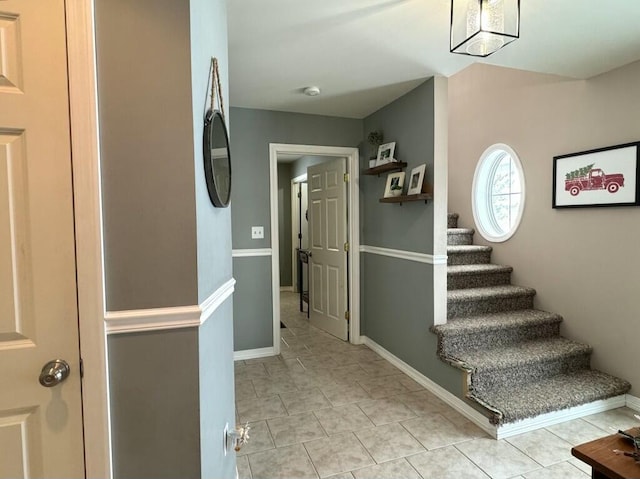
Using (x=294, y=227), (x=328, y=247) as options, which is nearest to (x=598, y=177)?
(x=328, y=247)

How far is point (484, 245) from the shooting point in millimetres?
3701

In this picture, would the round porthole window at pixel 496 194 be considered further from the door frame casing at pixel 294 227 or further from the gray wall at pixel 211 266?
the door frame casing at pixel 294 227

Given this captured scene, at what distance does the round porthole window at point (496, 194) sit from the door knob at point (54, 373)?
138 inches

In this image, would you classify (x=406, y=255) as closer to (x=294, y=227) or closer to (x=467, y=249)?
(x=467, y=249)

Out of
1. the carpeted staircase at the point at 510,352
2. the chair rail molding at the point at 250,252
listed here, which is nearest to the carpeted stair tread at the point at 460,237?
the carpeted staircase at the point at 510,352

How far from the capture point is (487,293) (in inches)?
118

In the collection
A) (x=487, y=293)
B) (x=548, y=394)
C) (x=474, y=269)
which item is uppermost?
(x=474, y=269)

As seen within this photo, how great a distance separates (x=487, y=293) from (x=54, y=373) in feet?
9.87

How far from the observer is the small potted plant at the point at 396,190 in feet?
9.78

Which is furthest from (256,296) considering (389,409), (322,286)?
(389,409)

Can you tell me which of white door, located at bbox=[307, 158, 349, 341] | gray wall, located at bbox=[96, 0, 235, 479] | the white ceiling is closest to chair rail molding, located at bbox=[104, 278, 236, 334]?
gray wall, located at bbox=[96, 0, 235, 479]

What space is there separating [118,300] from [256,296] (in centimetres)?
239

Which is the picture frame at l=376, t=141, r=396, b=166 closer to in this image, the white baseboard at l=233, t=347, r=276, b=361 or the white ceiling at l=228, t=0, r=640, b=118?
the white ceiling at l=228, t=0, r=640, b=118

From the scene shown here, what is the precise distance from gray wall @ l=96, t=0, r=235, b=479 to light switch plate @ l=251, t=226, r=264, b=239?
7.31 ft
